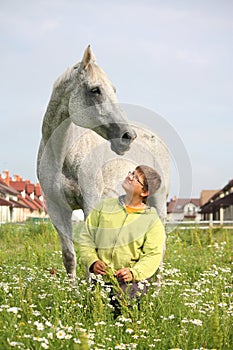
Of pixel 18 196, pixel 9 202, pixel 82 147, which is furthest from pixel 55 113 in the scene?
pixel 18 196

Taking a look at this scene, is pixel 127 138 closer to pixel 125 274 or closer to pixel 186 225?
pixel 125 274

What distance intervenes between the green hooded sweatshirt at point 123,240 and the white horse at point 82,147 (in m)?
0.57

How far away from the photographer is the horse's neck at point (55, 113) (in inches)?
181

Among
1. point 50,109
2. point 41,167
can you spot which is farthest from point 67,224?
point 50,109

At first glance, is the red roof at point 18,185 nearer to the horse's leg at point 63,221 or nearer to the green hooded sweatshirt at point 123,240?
the horse's leg at point 63,221

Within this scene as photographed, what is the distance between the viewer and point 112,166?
16.1 feet

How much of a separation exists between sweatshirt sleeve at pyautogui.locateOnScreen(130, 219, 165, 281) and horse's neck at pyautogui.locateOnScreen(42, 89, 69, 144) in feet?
4.60

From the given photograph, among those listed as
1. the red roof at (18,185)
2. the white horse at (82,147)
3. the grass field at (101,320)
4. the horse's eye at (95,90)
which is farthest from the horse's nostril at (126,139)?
the red roof at (18,185)

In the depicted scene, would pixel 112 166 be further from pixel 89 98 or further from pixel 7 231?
pixel 7 231

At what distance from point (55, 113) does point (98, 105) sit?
72 cm

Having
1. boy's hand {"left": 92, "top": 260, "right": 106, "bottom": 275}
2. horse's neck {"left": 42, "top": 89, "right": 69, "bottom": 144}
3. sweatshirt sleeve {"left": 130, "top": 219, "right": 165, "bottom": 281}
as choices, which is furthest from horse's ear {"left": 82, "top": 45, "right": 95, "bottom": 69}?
boy's hand {"left": 92, "top": 260, "right": 106, "bottom": 275}

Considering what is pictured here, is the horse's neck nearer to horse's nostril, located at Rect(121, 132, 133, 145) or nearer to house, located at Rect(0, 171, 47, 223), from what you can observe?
horse's nostril, located at Rect(121, 132, 133, 145)

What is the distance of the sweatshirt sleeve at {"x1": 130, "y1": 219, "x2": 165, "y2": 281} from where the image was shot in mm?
3719

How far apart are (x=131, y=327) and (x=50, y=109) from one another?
2.40 m
